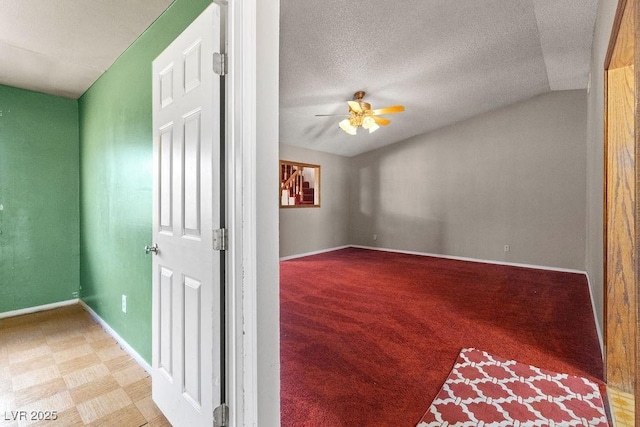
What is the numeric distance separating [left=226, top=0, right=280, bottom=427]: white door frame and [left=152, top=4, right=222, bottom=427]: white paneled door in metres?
0.08

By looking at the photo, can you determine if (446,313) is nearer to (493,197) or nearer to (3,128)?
(493,197)

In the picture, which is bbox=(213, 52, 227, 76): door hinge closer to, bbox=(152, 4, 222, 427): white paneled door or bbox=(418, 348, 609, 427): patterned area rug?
bbox=(152, 4, 222, 427): white paneled door

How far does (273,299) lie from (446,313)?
2.40m

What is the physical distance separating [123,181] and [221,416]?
5.98 ft

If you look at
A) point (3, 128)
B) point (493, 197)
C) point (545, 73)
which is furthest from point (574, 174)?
point (3, 128)

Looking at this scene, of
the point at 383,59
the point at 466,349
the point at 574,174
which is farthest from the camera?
the point at 574,174

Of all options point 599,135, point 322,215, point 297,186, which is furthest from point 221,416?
point 297,186

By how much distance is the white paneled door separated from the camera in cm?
122

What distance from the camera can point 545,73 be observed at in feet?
13.9

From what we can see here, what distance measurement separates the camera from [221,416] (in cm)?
124

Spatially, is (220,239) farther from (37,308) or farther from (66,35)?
(37,308)

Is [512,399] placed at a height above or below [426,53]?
below

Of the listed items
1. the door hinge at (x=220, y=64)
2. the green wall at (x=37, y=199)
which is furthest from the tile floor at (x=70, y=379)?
the door hinge at (x=220, y=64)

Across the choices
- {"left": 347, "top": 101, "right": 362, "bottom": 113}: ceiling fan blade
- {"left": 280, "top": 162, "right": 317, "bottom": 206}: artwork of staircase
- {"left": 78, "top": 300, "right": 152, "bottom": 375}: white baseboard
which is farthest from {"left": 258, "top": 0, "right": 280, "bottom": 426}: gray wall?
{"left": 280, "top": 162, "right": 317, "bottom": 206}: artwork of staircase
